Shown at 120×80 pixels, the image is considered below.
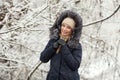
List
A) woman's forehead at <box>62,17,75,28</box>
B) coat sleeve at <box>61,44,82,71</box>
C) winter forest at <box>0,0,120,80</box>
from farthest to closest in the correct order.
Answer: winter forest at <box>0,0,120,80</box> → woman's forehead at <box>62,17,75,28</box> → coat sleeve at <box>61,44,82,71</box>

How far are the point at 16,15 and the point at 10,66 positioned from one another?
69cm

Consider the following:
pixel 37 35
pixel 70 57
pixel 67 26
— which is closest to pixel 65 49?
pixel 70 57

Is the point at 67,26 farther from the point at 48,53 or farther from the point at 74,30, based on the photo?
the point at 48,53

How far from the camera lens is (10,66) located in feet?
19.2

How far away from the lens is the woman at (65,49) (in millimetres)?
3891

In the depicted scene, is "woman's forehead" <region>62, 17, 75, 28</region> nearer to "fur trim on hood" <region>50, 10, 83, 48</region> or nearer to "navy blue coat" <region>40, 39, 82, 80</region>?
"fur trim on hood" <region>50, 10, 83, 48</region>

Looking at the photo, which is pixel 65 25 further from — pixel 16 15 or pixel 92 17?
pixel 92 17

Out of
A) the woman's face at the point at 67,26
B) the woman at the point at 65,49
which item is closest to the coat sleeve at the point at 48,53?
the woman at the point at 65,49

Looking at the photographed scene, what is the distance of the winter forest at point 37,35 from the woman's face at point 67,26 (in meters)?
1.15

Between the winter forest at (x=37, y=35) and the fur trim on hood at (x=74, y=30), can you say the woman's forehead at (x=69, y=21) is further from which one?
the winter forest at (x=37, y=35)

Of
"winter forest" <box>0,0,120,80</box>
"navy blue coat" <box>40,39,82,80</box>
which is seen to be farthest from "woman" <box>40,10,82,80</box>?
"winter forest" <box>0,0,120,80</box>

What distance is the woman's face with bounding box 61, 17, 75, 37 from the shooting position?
3.91 meters

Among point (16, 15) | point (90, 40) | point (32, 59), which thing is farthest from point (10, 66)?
point (90, 40)

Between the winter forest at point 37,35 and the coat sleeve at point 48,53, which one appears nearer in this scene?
the coat sleeve at point 48,53
